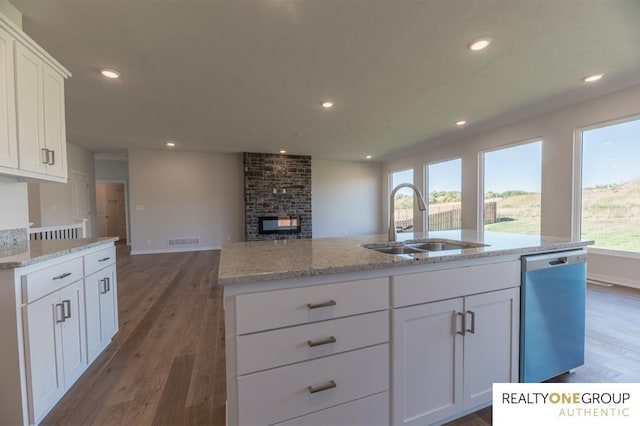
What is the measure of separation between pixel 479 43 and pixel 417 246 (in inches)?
72.3

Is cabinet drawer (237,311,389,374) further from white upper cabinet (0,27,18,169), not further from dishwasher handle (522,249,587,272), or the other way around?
white upper cabinet (0,27,18,169)

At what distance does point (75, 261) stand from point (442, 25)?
3.08 meters

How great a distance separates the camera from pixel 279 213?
7090mm

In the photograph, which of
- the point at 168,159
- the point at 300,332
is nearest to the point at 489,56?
the point at 300,332

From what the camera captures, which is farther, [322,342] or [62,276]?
[62,276]

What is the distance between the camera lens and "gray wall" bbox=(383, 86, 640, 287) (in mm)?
3398

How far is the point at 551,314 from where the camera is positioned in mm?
1559

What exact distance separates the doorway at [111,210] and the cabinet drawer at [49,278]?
28.9ft

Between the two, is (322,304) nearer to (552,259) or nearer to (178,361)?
(552,259)

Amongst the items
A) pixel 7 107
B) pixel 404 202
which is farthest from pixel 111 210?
pixel 404 202

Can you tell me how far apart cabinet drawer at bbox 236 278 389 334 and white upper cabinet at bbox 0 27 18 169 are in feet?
5.71

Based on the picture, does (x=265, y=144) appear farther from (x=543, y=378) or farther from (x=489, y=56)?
(x=543, y=378)

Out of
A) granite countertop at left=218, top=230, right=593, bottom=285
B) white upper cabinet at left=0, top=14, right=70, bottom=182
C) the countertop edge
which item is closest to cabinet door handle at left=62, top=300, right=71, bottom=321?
white upper cabinet at left=0, top=14, right=70, bottom=182

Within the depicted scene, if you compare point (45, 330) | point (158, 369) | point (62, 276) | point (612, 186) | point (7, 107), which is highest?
point (7, 107)
